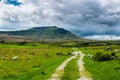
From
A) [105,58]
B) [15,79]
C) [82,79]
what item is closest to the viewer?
[82,79]

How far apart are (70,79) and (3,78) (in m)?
8.54

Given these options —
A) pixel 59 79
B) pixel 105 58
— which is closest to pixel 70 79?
pixel 59 79

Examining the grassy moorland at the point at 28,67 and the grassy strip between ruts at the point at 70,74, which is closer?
the grassy strip between ruts at the point at 70,74

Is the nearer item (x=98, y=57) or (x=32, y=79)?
(x=32, y=79)

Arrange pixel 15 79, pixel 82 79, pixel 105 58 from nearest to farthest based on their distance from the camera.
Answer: pixel 82 79 → pixel 15 79 → pixel 105 58

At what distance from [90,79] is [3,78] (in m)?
10.8

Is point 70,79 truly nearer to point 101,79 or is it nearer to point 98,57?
point 101,79

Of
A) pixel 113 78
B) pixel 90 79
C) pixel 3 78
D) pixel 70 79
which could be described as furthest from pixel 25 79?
pixel 113 78

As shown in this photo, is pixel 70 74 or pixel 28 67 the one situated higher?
pixel 70 74

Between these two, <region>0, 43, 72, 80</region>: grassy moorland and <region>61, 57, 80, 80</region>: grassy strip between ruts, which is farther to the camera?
<region>0, 43, 72, 80</region>: grassy moorland

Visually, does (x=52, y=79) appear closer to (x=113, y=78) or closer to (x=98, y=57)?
(x=113, y=78)

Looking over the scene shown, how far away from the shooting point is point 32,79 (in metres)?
32.4

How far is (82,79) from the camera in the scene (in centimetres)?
3102

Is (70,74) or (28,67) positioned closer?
(70,74)
